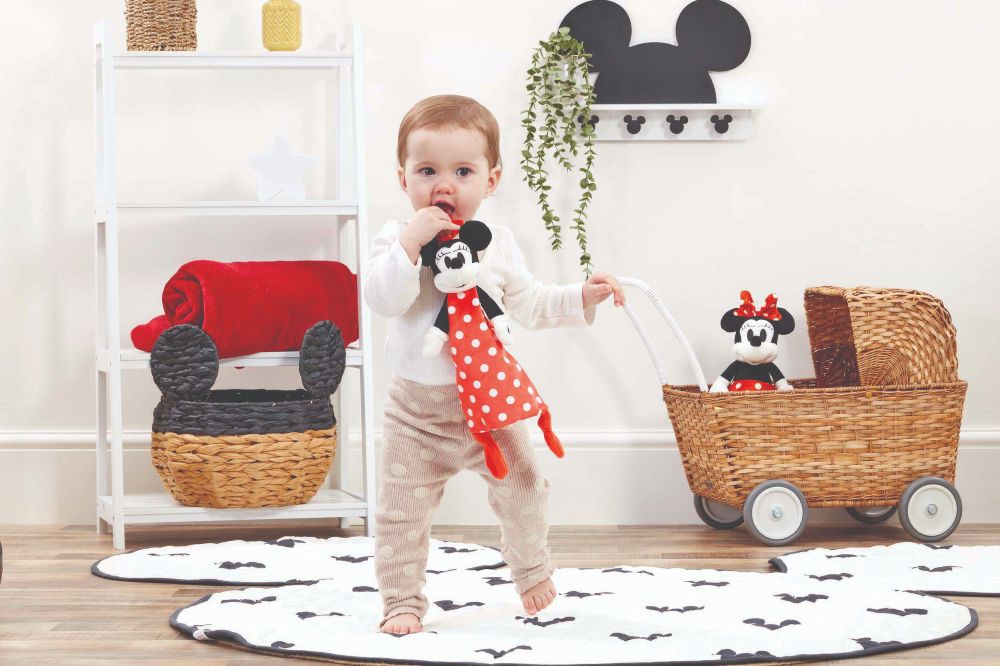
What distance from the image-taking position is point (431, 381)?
156 cm

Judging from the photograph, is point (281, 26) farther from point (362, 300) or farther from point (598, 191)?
point (598, 191)

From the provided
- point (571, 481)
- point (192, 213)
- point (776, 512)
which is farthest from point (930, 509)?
point (192, 213)

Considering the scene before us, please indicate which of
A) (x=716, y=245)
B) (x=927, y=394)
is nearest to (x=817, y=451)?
(x=927, y=394)

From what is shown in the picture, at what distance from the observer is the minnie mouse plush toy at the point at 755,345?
2.37m

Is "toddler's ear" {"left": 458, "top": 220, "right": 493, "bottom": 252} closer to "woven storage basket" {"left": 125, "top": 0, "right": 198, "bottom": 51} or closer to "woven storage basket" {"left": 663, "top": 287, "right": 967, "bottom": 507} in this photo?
"woven storage basket" {"left": 663, "top": 287, "right": 967, "bottom": 507}

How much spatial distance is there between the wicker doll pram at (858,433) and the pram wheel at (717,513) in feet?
0.37

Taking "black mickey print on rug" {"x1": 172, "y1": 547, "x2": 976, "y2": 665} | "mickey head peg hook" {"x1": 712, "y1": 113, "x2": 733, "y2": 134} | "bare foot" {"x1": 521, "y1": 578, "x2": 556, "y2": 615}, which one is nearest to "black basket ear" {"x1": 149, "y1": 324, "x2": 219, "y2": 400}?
"black mickey print on rug" {"x1": 172, "y1": 547, "x2": 976, "y2": 665}

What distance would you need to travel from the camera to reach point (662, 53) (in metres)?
2.55

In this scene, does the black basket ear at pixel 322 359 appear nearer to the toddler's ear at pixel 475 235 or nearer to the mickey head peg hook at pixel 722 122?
the toddler's ear at pixel 475 235

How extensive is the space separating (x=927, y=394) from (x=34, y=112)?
1.97m

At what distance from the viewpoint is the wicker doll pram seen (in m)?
2.23

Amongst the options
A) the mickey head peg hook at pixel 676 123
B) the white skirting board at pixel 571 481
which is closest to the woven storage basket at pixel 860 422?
the white skirting board at pixel 571 481

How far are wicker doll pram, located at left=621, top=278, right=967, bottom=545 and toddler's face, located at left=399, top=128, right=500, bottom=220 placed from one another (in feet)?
2.51

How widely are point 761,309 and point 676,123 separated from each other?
459 millimetres
